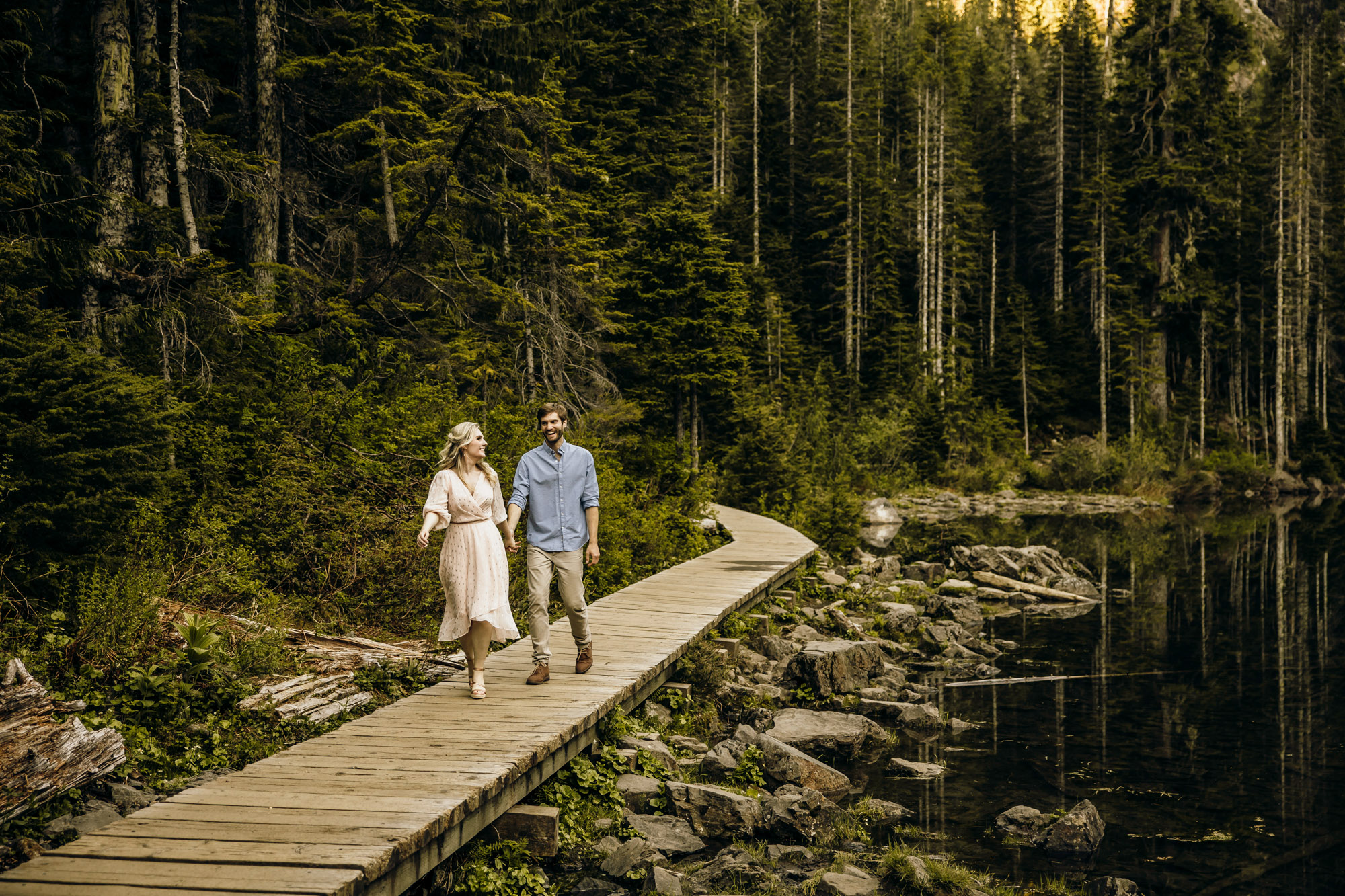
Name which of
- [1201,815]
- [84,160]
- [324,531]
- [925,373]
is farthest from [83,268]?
[925,373]

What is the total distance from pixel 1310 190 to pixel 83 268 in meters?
59.6

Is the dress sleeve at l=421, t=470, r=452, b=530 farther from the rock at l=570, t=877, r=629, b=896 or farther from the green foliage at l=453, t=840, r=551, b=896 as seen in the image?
the rock at l=570, t=877, r=629, b=896

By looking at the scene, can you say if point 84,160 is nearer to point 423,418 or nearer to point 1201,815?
point 423,418

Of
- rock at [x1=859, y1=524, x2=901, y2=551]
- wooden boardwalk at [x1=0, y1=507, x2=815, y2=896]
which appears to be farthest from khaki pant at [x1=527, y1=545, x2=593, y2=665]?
rock at [x1=859, y1=524, x2=901, y2=551]

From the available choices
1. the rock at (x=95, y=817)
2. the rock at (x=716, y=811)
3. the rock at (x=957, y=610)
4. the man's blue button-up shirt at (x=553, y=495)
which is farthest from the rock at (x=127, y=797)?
the rock at (x=957, y=610)

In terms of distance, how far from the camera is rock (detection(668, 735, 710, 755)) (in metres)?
8.23

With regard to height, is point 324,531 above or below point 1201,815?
above

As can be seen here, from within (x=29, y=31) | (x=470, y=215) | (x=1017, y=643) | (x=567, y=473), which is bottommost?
(x=1017, y=643)

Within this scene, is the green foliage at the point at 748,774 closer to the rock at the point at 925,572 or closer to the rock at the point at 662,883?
the rock at the point at 662,883

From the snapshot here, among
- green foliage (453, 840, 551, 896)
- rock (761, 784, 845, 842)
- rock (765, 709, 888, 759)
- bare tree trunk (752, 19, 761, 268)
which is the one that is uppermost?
bare tree trunk (752, 19, 761, 268)

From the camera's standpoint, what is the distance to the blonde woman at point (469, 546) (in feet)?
21.6

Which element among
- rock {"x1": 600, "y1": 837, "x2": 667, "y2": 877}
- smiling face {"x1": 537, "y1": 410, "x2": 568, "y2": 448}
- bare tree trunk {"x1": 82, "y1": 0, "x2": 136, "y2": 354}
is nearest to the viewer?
rock {"x1": 600, "y1": 837, "x2": 667, "y2": 877}

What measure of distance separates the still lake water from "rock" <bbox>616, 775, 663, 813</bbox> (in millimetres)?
2163

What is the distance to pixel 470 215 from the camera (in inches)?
659
